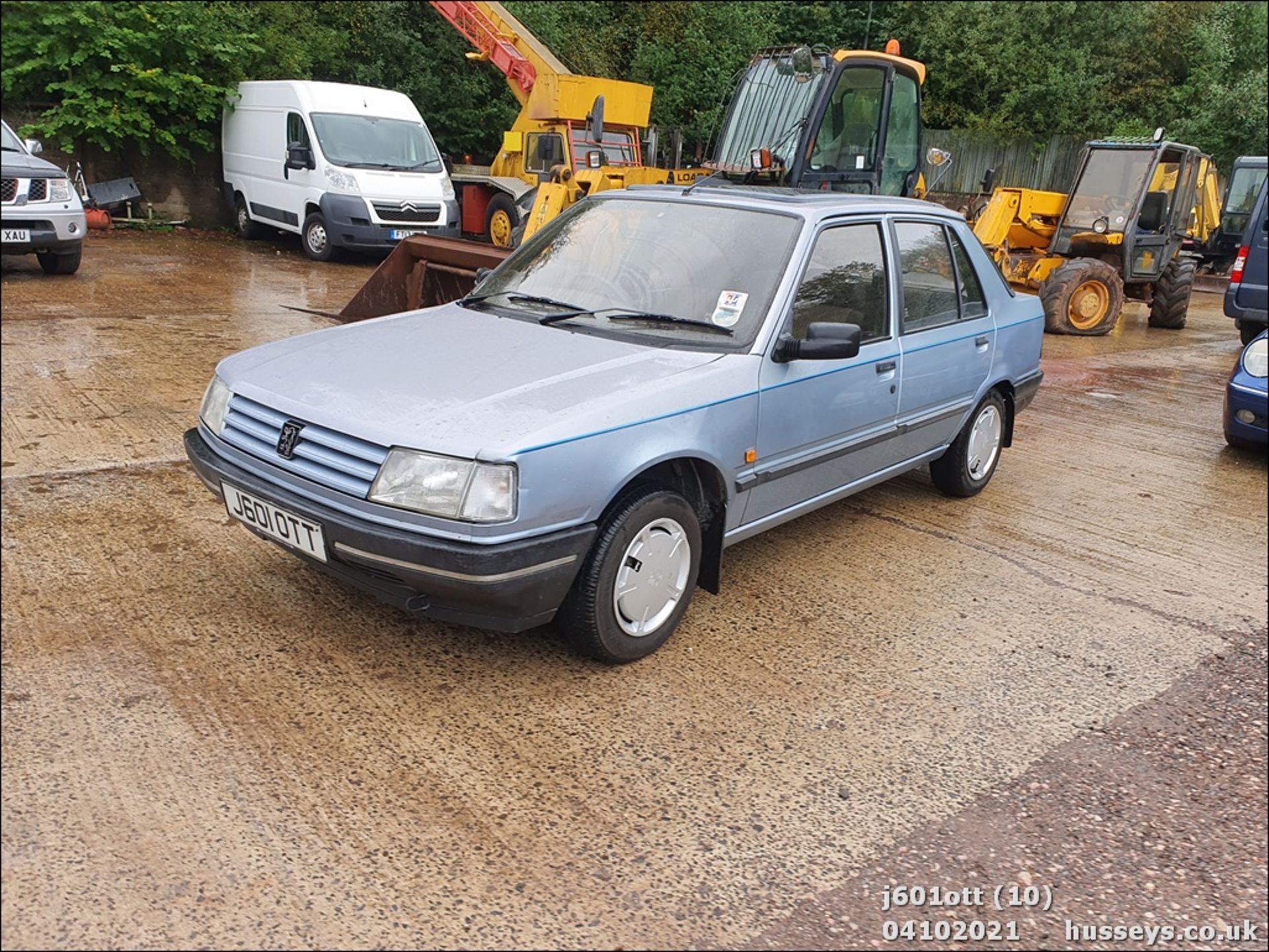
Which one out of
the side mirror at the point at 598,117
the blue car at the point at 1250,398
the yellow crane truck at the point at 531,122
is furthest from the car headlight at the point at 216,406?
the yellow crane truck at the point at 531,122

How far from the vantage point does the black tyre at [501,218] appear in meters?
16.2

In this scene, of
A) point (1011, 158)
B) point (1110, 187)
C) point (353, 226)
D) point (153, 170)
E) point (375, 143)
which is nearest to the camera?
point (153, 170)

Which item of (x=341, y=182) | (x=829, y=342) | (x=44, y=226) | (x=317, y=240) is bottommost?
(x=317, y=240)

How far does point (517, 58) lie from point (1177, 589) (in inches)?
571

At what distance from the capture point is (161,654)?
3.35 m

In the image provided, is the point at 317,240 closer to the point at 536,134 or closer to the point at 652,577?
the point at 536,134

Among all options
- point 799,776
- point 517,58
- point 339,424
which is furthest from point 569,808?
point 517,58

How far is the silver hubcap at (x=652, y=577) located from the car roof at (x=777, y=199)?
1567mm

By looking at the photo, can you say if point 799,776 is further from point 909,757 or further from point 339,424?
point 339,424

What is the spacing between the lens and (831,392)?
4250 millimetres

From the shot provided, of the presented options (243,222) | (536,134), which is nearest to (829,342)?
(536,134)

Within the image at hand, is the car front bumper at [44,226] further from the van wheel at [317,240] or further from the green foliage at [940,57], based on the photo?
the green foliage at [940,57]

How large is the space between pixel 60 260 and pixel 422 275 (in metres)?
4.70

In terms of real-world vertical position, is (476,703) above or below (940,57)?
below
